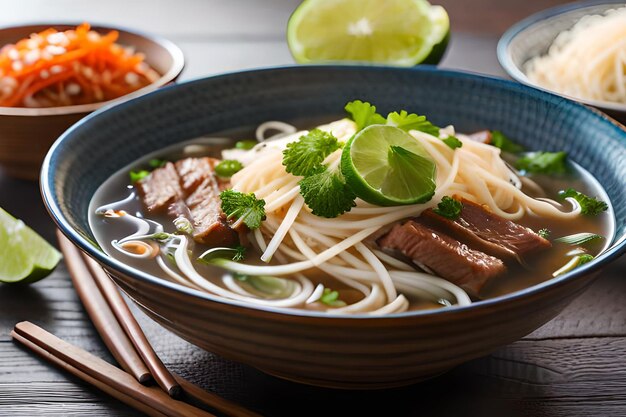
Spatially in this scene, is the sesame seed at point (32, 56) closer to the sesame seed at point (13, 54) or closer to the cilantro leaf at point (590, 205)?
the sesame seed at point (13, 54)

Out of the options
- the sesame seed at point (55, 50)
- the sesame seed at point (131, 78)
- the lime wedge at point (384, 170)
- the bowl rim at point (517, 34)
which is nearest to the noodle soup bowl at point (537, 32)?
the bowl rim at point (517, 34)

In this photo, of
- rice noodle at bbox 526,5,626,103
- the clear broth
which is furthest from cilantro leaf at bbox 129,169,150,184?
rice noodle at bbox 526,5,626,103

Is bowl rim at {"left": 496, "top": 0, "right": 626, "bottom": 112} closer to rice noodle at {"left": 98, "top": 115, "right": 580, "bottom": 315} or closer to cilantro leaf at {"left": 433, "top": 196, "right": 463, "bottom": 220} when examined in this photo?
rice noodle at {"left": 98, "top": 115, "right": 580, "bottom": 315}

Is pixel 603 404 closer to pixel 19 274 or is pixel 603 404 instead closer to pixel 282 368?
pixel 282 368

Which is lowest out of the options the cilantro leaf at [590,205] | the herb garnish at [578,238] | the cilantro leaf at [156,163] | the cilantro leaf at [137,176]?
the cilantro leaf at [137,176]

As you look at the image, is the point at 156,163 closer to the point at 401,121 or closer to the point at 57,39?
the point at 401,121

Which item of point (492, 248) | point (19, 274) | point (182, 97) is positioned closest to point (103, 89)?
point (182, 97)

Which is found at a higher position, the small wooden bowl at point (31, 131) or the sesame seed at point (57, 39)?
the sesame seed at point (57, 39)

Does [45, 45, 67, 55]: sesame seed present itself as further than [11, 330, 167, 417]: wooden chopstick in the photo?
Yes
